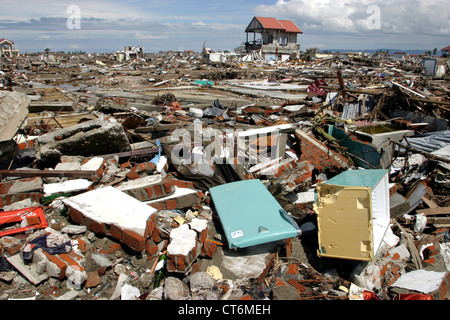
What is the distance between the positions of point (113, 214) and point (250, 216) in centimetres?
167

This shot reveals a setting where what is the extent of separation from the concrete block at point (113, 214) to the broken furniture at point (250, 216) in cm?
97

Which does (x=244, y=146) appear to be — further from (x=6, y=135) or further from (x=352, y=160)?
(x=6, y=135)

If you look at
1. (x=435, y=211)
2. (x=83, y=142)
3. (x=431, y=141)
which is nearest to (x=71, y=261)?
(x=83, y=142)

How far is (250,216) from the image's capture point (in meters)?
3.51

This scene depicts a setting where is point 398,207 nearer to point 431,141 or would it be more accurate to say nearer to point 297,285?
point 297,285

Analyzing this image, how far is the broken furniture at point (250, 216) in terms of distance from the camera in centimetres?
320

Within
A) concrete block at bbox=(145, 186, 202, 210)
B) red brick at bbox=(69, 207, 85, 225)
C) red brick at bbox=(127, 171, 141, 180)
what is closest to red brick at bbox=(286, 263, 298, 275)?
concrete block at bbox=(145, 186, 202, 210)

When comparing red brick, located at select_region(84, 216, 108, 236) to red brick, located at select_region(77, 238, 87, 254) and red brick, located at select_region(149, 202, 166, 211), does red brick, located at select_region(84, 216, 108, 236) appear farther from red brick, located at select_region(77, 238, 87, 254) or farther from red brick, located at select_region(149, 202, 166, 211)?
red brick, located at select_region(149, 202, 166, 211)

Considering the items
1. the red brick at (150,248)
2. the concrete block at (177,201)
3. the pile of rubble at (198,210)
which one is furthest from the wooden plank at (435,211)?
the red brick at (150,248)

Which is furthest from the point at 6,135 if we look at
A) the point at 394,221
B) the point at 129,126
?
the point at 394,221

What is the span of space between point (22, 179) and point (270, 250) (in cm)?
381
